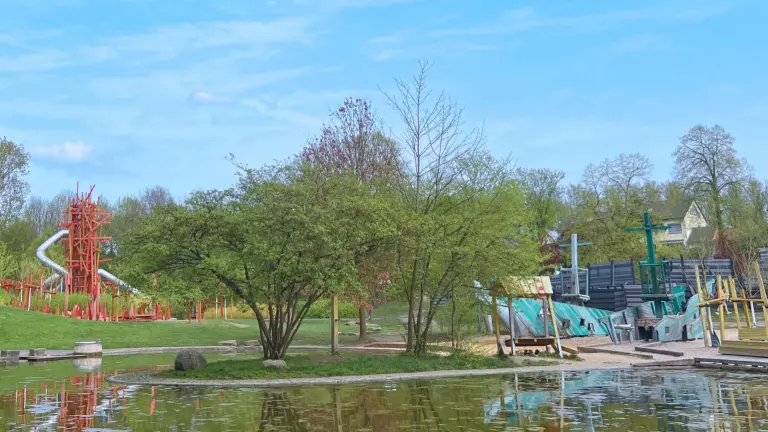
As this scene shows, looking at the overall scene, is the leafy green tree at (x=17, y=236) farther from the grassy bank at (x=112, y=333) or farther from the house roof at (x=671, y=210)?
the house roof at (x=671, y=210)

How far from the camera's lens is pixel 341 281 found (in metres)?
20.0

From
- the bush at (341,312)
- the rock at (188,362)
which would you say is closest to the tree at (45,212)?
the bush at (341,312)

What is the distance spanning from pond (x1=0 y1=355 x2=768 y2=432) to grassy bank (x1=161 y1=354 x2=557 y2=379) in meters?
2.08

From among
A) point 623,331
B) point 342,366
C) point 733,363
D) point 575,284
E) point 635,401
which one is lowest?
point 635,401

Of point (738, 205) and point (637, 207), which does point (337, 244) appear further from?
point (738, 205)

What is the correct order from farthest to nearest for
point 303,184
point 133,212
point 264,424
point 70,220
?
point 133,212 → point 70,220 → point 303,184 → point 264,424

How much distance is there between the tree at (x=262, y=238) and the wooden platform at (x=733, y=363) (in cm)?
1189

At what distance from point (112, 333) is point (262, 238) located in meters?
22.5

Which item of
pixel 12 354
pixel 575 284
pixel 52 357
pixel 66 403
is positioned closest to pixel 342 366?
pixel 66 403

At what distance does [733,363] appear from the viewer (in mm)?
21391

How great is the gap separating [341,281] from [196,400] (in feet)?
19.2

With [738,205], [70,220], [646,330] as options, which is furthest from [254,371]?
[738,205]

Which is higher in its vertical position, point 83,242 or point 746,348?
point 83,242

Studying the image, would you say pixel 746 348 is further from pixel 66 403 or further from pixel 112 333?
pixel 112 333
